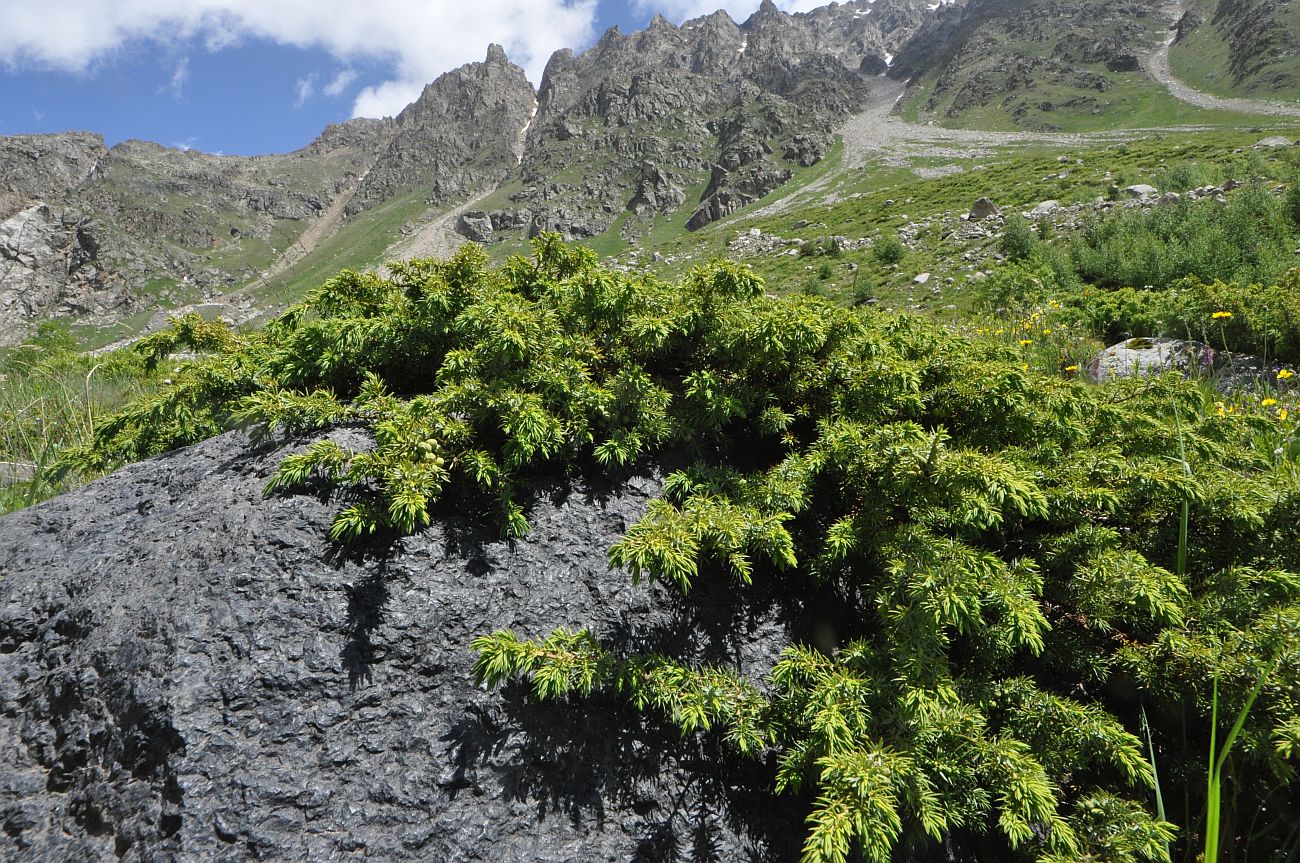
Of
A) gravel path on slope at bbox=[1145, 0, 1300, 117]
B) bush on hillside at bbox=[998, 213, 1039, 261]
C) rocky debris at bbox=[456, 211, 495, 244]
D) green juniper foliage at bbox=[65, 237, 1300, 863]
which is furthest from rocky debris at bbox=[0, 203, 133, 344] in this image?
gravel path on slope at bbox=[1145, 0, 1300, 117]

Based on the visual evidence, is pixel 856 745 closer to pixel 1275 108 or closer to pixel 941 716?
pixel 941 716

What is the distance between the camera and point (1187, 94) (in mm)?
87125

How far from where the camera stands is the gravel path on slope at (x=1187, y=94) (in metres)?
68.3

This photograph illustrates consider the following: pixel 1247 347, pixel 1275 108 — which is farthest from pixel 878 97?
pixel 1247 347

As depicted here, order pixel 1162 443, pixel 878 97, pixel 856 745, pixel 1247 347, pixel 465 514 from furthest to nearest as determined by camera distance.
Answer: pixel 878 97 → pixel 1247 347 → pixel 1162 443 → pixel 465 514 → pixel 856 745

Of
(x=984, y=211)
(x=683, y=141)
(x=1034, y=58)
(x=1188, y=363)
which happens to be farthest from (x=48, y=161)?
(x=1034, y=58)

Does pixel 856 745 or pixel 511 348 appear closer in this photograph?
pixel 856 745

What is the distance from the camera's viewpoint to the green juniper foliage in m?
1.88

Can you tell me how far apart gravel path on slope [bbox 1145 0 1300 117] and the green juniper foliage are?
98.7 meters

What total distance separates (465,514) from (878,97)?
594 ft

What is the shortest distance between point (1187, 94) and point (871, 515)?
129 metres

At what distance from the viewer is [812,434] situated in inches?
120

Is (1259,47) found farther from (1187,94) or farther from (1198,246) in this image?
(1198,246)

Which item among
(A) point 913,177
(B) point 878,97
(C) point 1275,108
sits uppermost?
(B) point 878,97
